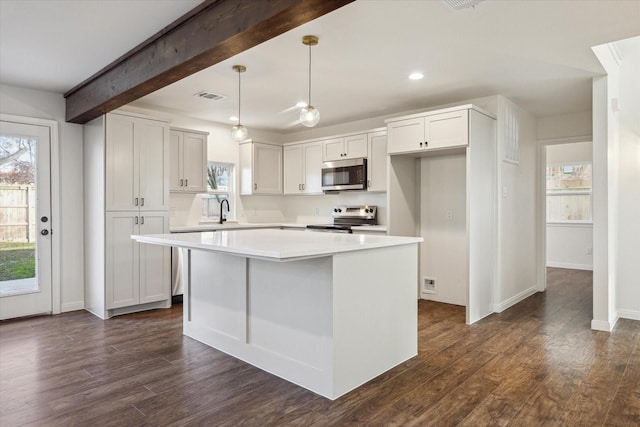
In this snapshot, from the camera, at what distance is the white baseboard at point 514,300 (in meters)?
4.45

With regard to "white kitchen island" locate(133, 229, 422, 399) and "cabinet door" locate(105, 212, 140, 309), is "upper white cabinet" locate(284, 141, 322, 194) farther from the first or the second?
"white kitchen island" locate(133, 229, 422, 399)

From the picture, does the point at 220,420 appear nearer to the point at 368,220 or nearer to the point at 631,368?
the point at 631,368

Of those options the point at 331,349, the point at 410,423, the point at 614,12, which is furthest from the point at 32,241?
the point at 614,12

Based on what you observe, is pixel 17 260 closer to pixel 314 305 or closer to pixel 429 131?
pixel 314 305

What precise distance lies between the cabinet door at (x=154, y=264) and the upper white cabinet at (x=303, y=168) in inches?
A: 81.5

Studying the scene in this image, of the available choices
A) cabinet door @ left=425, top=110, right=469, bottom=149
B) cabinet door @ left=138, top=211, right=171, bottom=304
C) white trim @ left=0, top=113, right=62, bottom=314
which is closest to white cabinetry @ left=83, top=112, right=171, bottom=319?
cabinet door @ left=138, top=211, right=171, bottom=304

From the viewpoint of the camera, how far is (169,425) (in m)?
2.12

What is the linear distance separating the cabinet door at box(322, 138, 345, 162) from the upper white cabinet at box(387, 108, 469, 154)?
977 mm

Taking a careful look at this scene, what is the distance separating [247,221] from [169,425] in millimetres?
4096

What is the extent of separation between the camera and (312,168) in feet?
19.1

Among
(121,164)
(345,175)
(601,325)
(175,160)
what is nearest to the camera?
(601,325)

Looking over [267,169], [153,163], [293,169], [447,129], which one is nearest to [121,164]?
[153,163]

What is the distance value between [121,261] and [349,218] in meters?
2.86

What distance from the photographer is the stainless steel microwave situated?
5152 millimetres
